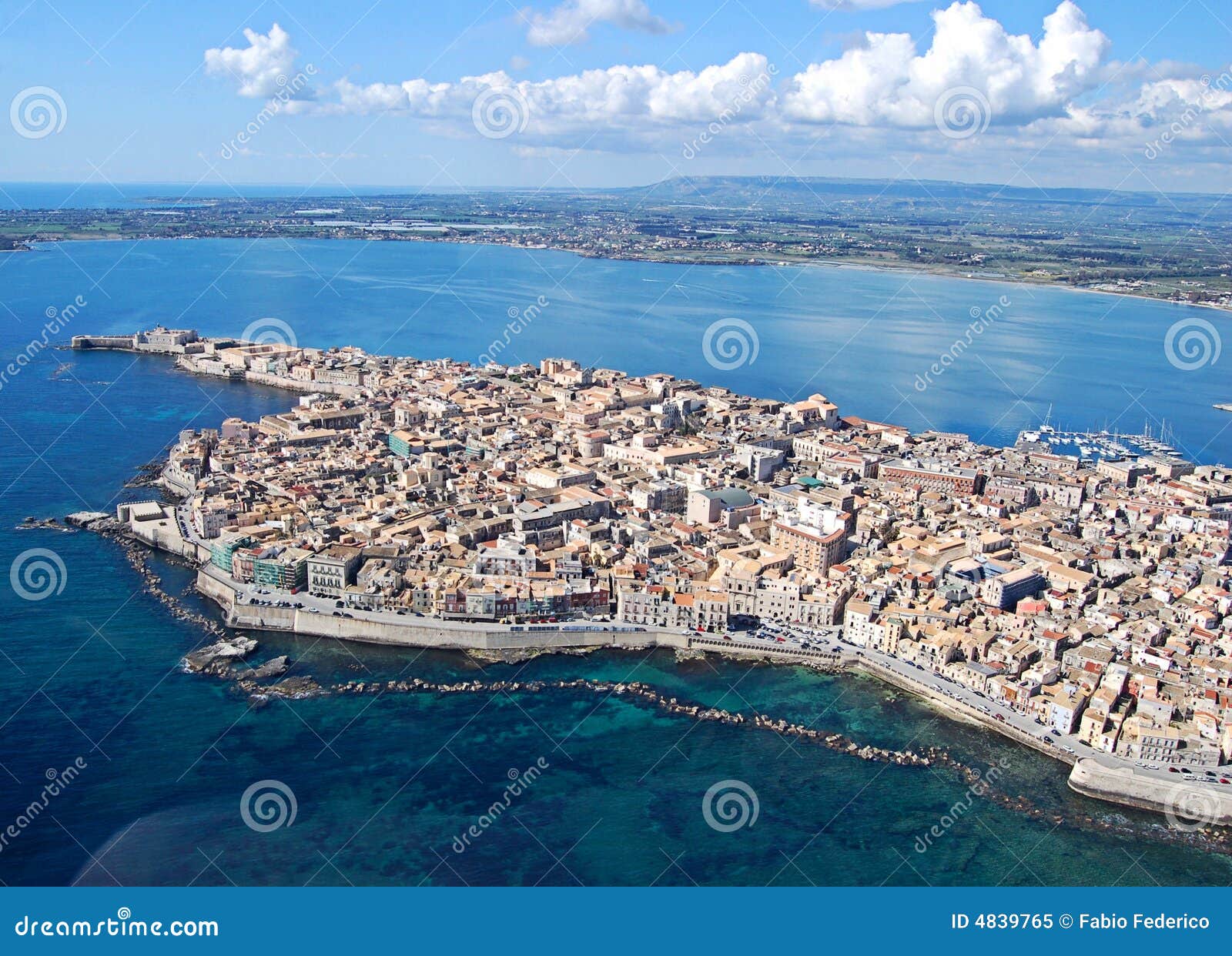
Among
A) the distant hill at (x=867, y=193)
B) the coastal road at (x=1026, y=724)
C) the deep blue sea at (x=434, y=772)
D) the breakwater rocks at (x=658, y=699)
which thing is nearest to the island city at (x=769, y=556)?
the coastal road at (x=1026, y=724)

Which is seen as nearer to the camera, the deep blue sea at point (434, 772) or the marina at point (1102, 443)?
the deep blue sea at point (434, 772)

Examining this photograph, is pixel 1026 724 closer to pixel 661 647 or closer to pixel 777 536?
pixel 661 647

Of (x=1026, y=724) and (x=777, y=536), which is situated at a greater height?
(x=777, y=536)

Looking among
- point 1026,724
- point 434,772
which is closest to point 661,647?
point 434,772

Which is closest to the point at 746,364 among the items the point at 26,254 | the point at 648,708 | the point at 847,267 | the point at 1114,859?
the point at 648,708

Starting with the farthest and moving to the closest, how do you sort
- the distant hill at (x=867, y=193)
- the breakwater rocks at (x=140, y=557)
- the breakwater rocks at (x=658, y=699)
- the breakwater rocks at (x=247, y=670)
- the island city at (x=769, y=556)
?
the distant hill at (x=867, y=193) < the breakwater rocks at (x=140, y=557) < the island city at (x=769, y=556) < the breakwater rocks at (x=247, y=670) < the breakwater rocks at (x=658, y=699)

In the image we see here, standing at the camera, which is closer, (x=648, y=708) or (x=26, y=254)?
(x=648, y=708)

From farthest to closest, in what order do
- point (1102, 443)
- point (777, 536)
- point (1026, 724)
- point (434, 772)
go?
point (1102, 443), point (777, 536), point (1026, 724), point (434, 772)

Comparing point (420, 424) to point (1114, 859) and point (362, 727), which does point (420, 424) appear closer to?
point (362, 727)

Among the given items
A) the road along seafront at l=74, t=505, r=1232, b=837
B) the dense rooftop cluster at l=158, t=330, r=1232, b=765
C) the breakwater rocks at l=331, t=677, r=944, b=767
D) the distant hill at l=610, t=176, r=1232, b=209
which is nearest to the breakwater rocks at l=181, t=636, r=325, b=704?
the road along seafront at l=74, t=505, r=1232, b=837

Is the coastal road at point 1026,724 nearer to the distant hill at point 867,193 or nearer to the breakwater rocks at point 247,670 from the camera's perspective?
the breakwater rocks at point 247,670

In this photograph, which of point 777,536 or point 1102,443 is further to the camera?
point 1102,443
